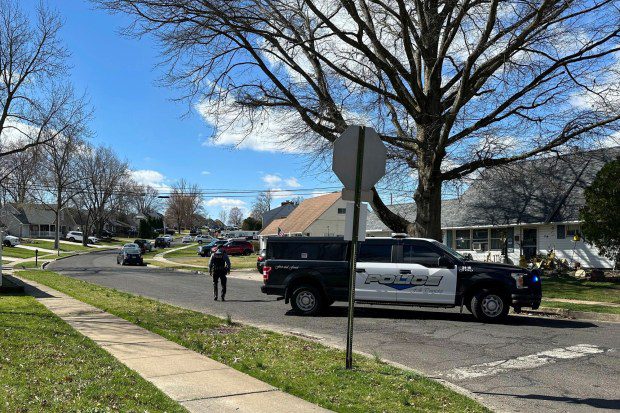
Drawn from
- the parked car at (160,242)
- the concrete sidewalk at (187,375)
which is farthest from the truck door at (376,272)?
the parked car at (160,242)

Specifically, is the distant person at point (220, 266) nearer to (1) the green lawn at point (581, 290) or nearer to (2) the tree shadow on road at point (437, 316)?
(2) the tree shadow on road at point (437, 316)

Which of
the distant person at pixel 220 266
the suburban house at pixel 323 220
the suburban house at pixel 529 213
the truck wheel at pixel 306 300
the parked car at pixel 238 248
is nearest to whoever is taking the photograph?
the truck wheel at pixel 306 300

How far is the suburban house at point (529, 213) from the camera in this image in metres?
24.8

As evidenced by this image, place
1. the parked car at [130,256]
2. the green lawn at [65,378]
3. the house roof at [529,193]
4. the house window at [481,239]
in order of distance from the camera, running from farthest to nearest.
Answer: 1. the parked car at [130,256]
2. the house window at [481,239]
3. the house roof at [529,193]
4. the green lawn at [65,378]

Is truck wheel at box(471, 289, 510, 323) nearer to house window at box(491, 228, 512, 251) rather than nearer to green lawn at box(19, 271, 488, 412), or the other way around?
green lawn at box(19, 271, 488, 412)

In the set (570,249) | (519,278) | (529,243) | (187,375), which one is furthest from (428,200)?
(187,375)

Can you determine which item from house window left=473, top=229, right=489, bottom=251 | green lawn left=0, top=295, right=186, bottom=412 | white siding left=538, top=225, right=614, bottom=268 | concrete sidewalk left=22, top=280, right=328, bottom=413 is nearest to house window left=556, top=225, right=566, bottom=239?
white siding left=538, top=225, right=614, bottom=268

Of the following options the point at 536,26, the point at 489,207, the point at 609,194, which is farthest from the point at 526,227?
the point at 536,26

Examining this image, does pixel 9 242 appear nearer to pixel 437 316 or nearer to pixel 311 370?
pixel 437 316

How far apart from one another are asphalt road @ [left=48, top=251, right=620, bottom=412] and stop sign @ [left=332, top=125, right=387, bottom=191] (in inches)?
113

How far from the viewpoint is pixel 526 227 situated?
28.2 metres

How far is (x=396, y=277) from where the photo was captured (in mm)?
12844

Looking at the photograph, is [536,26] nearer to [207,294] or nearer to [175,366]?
[207,294]

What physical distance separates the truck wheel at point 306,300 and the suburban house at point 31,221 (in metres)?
87.3
